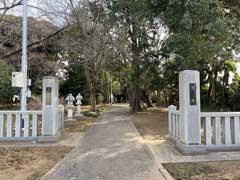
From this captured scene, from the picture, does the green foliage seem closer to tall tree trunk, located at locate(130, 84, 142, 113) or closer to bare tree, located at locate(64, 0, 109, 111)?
bare tree, located at locate(64, 0, 109, 111)

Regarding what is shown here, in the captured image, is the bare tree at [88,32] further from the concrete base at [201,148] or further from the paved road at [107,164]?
the concrete base at [201,148]

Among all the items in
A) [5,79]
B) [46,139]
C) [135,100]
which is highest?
[5,79]

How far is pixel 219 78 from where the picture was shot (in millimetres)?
26156

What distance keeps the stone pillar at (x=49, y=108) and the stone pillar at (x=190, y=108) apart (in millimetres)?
4370

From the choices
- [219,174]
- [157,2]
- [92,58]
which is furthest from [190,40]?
[92,58]

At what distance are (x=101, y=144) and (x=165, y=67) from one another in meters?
14.8

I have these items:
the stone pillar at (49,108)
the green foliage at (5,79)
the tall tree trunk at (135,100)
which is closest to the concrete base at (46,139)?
the stone pillar at (49,108)

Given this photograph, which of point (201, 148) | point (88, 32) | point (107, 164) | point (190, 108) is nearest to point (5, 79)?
point (88, 32)

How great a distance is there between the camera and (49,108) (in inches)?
360

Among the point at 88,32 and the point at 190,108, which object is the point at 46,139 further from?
the point at 88,32

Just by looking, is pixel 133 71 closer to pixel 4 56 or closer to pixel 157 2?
pixel 4 56

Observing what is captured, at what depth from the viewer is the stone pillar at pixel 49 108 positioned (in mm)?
9086

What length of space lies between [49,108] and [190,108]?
4.74 m

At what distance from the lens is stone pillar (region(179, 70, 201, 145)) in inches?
285
